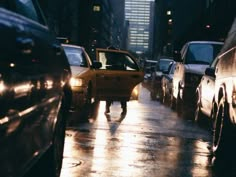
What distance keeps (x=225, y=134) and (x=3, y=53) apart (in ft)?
15.0

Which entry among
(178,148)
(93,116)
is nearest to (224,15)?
(93,116)

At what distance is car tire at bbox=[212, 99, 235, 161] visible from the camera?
7.37 m

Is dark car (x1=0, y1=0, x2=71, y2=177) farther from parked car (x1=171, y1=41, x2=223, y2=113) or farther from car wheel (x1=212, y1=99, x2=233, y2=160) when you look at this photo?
parked car (x1=171, y1=41, x2=223, y2=113)

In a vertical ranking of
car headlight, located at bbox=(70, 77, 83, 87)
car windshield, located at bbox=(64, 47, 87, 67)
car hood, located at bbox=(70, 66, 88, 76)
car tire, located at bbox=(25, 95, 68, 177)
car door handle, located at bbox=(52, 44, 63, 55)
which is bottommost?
car tire, located at bbox=(25, 95, 68, 177)

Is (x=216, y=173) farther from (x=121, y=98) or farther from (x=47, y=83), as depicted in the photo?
(x=121, y=98)

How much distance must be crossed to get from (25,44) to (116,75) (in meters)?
13.4

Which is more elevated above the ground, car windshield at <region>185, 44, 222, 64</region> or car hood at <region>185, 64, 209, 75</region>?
car windshield at <region>185, 44, 222, 64</region>

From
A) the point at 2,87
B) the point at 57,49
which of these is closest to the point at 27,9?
the point at 57,49

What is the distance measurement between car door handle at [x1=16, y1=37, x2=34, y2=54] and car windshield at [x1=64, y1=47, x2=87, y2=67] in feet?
35.2

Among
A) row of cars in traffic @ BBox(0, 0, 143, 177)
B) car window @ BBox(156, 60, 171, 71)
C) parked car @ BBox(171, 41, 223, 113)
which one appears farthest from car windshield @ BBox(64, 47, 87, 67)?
car window @ BBox(156, 60, 171, 71)

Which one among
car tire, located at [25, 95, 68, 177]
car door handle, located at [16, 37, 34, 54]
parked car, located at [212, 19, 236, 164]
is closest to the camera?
car door handle, located at [16, 37, 34, 54]

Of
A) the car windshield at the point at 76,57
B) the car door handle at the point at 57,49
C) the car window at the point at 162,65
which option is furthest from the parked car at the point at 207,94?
the car window at the point at 162,65

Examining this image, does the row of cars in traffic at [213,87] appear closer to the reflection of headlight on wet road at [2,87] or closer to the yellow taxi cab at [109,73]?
the yellow taxi cab at [109,73]

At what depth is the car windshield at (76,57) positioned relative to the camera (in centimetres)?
1509
